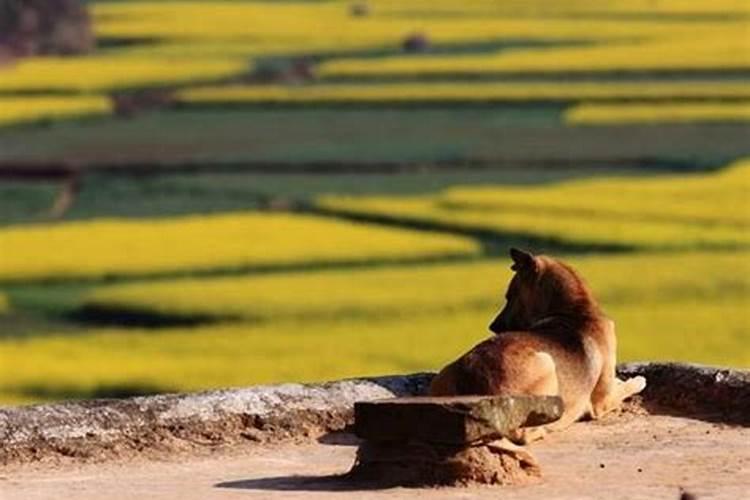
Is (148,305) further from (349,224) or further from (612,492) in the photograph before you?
(612,492)

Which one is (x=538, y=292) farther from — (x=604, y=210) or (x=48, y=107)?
(x=48, y=107)

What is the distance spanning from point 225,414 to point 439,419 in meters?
1.62

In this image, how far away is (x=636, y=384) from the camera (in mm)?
9953

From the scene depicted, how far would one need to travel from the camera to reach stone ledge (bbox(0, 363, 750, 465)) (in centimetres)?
902

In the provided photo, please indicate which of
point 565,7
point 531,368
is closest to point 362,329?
point 531,368

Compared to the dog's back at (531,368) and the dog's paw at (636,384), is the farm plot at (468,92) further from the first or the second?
the dog's back at (531,368)

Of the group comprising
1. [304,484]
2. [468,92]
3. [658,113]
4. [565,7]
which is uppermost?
[565,7]

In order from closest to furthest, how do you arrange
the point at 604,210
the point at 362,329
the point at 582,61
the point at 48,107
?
the point at 362,329
the point at 604,210
the point at 48,107
the point at 582,61

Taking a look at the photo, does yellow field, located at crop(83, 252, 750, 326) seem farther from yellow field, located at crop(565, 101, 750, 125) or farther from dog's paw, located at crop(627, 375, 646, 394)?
yellow field, located at crop(565, 101, 750, 125)

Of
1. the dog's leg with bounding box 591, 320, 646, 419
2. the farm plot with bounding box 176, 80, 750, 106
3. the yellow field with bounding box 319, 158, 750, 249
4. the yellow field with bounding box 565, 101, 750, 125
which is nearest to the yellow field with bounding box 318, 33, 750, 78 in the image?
the farm plot with bounding box 176, 80, 750, 106

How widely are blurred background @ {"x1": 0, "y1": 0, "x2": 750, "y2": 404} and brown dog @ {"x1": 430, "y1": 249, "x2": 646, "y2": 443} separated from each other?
8928 mm

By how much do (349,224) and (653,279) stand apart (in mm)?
6444

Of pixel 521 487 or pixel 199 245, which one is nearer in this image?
pixel 521 487

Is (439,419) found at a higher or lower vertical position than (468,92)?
higher
